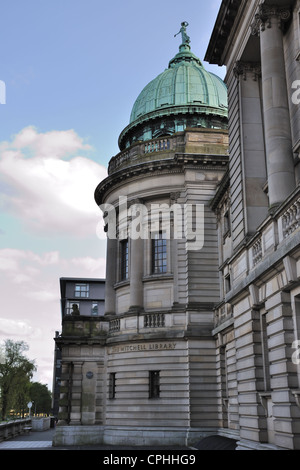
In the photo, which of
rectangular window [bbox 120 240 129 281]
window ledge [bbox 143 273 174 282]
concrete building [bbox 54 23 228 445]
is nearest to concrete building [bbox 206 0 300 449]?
concrete building [bbox 54 23 228 445]

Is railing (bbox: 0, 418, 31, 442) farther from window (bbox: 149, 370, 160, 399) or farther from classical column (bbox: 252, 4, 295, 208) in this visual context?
classical column (bbox: 252, 4, 295, 208)

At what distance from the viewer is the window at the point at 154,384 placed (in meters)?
30.4

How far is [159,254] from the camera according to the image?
3341cm

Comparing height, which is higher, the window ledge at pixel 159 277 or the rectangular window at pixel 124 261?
the rectangular window at pixel 124 261

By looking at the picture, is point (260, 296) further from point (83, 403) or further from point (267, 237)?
point (83, 403)

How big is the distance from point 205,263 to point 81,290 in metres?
48.7

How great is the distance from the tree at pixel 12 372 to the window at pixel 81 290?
1241 centimetres

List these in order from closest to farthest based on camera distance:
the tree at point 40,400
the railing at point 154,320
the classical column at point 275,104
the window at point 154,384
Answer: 1. the classical column at point 275,104
2. the window at point 154,384
3. the railing at point 154,320
4. the tree at point 40,400

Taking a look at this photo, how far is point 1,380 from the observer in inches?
2923

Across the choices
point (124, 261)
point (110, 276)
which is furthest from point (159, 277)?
point (110, 276)

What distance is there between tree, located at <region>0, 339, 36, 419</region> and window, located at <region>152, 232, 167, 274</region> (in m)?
48.3

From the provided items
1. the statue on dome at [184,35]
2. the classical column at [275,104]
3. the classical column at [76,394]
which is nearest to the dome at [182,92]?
the statue on dome at [184,35]

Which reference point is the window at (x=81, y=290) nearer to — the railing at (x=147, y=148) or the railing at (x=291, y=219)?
the railing at (x=147, y=148)

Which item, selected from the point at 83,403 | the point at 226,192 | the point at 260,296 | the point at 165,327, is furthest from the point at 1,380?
the point at 260,296
